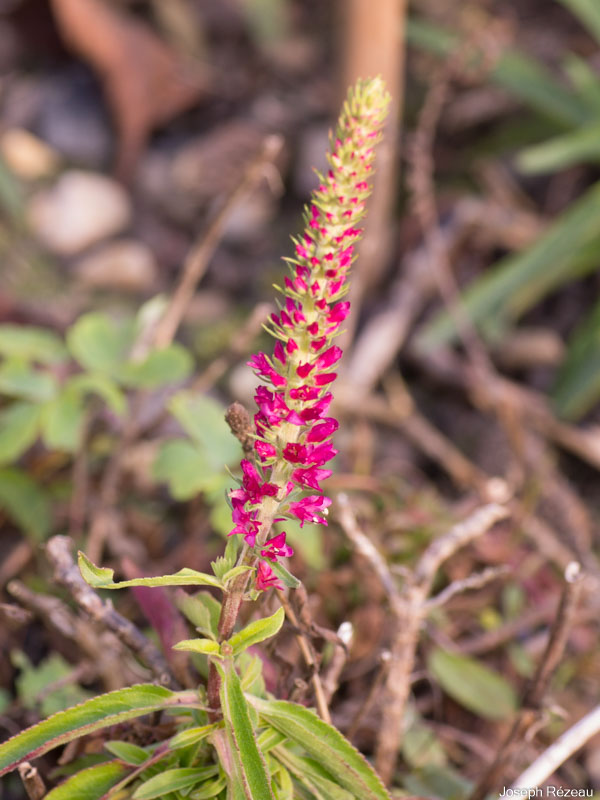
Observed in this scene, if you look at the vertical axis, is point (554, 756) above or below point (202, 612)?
below

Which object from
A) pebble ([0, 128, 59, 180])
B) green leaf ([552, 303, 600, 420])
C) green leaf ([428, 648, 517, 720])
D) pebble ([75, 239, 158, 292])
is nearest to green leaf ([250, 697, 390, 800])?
green leaf ([428, 648, 517, 720])

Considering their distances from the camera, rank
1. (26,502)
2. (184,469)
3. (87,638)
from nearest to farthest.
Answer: (87,638) < (184,469) < (26,502)

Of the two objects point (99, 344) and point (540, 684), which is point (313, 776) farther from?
point (99, 344)

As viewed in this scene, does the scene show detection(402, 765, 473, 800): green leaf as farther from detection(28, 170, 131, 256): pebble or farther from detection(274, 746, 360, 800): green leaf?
detection(28, 170, 131, 256): pebble

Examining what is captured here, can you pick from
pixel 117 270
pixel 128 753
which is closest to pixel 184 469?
pixel 128 753

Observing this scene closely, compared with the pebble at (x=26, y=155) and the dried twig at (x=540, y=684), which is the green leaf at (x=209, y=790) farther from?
the pebble at (x=26, y=155)

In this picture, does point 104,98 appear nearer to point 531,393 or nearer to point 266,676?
point 531,393
